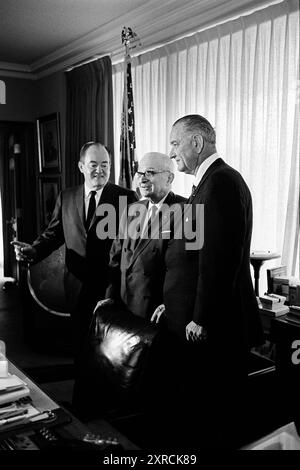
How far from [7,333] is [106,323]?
10.2 ft

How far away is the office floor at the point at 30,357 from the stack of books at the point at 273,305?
118cm

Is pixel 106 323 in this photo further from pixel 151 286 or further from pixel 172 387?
pixel 151 286

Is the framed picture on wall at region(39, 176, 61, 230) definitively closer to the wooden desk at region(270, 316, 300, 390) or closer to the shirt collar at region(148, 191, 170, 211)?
the shirt collar at region(148, 191, 170, 211)

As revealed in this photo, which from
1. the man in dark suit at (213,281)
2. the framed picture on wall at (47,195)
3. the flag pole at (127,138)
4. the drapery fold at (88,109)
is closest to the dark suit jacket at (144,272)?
the man in dark suit at (213,281)

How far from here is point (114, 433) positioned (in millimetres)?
1488

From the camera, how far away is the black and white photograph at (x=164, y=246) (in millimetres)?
1840

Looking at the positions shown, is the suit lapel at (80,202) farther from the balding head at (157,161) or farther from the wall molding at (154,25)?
the wall molding at (154,25)

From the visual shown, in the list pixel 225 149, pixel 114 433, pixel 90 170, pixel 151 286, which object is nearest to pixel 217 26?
pixel 225 149

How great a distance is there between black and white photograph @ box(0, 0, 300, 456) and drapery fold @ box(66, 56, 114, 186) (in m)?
0.02

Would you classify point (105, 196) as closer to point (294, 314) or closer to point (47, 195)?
point (294, 314)

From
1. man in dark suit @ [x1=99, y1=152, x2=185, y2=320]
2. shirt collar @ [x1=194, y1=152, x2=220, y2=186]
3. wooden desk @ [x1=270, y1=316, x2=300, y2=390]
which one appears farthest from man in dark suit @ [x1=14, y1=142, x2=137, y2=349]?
wooden desk @ [x1=270, y1=316, x2=300, y2=390]

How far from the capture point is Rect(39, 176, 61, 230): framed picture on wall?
605 cm

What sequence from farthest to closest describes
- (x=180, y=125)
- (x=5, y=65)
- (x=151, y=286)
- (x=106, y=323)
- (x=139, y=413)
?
(x=5, y=65), (x=151, y=286), (x=180, y=125), (x=106, y=323), (x=139, y=413)
